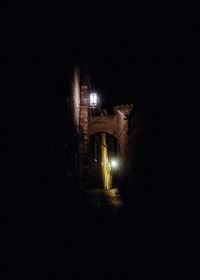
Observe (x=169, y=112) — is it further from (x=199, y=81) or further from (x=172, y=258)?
(x=172, y=258)

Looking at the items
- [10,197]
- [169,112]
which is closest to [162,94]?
[169,112]

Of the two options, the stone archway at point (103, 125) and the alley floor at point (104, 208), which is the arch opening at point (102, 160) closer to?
the stone archway at point (103, 125)

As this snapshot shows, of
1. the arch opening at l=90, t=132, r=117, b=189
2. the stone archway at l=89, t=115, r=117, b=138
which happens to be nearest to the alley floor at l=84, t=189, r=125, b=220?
the stone archway at l=89, t=115, r=117, b=138

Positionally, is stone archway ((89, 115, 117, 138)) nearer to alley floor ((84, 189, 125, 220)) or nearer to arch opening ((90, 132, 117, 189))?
arch opening ((90, 132, 117, 189))

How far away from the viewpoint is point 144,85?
9.20m

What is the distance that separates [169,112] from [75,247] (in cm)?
386

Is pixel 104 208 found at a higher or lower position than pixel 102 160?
lower

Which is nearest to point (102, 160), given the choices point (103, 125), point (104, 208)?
point (103, 125)

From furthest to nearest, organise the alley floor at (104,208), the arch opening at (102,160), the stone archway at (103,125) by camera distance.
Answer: the arch opening at (102,160) → the stone archway at (103,125) → the alley floor at (104,208)

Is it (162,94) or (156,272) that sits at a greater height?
(162,94)

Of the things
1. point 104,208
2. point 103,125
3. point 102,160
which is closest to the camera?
point 104,208

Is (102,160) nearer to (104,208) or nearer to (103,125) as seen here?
(103,125)

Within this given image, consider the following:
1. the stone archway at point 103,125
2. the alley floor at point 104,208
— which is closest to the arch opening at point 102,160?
the stone archway at point 103,125

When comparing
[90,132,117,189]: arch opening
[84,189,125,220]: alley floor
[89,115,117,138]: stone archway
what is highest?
[89,115,117,138]: stone archway
